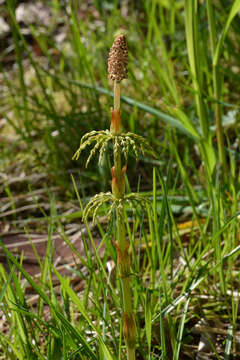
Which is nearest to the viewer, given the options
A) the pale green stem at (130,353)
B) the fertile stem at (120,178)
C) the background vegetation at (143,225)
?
the fertile stem at (120,178)

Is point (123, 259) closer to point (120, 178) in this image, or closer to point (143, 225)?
point (120, 178)

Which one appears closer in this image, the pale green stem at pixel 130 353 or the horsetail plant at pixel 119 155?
the horsetail plant at pixel 119 155

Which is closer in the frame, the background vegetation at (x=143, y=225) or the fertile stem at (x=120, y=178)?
the fertile stem at (x=120, y=178)

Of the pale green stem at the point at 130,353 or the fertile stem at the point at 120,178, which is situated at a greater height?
the fertile stem at the point at 120,178

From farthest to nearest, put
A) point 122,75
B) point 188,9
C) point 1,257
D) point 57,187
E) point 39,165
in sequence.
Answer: point 39,165, point 57,187, point 1,257, point 188,9, point 122,75

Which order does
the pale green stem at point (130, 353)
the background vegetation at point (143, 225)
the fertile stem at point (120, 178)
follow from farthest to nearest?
1. the background vegetation at point (143, 225)
2. the pale green stem at point (130, 353)
3. the fertile stem at point (120, 178)

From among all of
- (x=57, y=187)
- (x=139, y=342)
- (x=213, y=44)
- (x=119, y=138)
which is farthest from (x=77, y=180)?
(x=119, y=138)

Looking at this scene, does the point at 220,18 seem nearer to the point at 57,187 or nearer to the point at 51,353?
the point at 57,187

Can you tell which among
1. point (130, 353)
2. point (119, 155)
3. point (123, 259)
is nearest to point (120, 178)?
point (119, 155)
